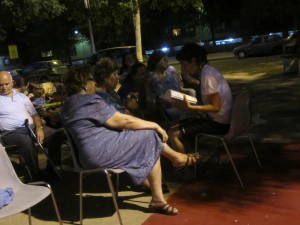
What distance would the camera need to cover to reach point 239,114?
4.31 m

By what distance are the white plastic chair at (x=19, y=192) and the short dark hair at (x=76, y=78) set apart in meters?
0.79

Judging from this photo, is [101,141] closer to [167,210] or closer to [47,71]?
[167,210]

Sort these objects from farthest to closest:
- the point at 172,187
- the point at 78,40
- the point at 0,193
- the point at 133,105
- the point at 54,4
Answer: the point at 78,40
the point at 54,4
the point at 133,105
the point at 172,187
the point at 0,193

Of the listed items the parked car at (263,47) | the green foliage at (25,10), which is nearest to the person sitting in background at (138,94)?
the green foliage at (25,10)

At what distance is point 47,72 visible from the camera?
28922mm

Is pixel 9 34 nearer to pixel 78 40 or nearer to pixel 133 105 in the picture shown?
pixel 78 40

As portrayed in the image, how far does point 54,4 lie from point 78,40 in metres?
22.0

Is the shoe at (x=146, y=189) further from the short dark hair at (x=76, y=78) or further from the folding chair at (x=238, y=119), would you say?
the short dark hair at (x=76, y=78)

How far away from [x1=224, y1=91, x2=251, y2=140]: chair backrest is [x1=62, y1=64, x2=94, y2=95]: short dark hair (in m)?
1.44

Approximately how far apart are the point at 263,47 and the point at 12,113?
23.3 metres

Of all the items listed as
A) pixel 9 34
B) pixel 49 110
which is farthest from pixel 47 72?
pixel 49 110

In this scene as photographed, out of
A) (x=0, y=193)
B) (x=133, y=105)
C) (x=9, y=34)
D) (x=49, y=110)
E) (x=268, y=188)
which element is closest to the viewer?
(x=0, y=193)

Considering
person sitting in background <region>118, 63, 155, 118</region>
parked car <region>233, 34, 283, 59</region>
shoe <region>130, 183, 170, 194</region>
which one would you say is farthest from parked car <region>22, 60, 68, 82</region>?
shoe <region>130, 183, 170, 194</region>

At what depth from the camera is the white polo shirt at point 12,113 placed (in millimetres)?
5328
